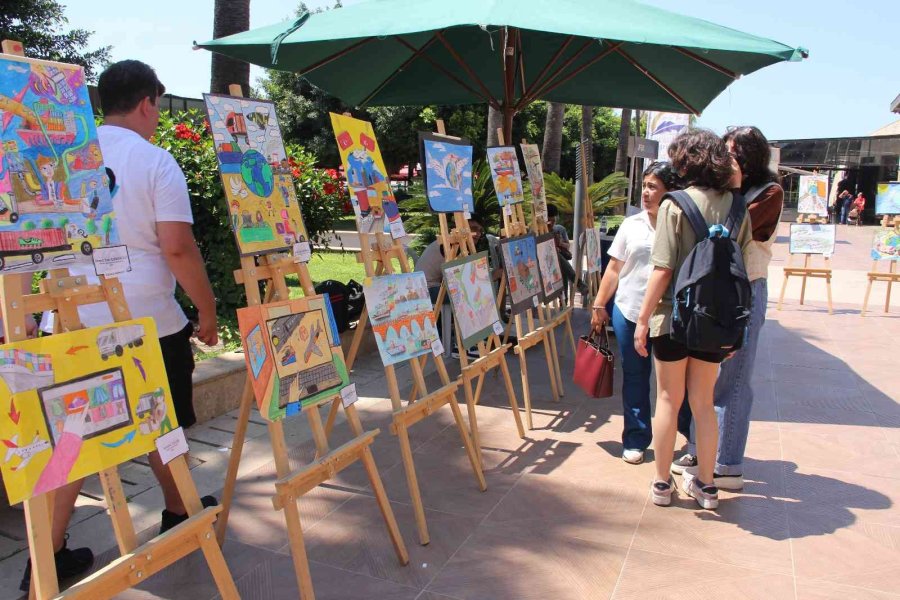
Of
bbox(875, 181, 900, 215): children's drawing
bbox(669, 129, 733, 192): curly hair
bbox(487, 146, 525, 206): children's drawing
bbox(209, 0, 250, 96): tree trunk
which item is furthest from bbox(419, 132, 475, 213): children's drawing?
bbox(875, 181, 900, 215): children's drawing

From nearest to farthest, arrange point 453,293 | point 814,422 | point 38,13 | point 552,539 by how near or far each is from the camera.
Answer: point 552,539 → point 453,293 → point 814,422 → point 38,13

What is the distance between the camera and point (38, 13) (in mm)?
17344

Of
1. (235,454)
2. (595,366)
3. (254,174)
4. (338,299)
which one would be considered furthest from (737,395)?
(338,299)

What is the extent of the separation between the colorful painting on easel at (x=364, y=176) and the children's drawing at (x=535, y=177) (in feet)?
7.07

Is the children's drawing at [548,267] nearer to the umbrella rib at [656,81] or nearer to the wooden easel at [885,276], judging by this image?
the umbrella rib at [656,81]

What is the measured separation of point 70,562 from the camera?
268 cm

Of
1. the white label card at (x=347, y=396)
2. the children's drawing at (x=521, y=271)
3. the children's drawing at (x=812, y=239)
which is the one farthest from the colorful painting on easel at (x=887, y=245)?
the white label card at (x=347, y=396)

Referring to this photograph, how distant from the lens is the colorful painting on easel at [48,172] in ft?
6.23

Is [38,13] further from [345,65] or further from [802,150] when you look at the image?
[802,150]

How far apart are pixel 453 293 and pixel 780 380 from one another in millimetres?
3525

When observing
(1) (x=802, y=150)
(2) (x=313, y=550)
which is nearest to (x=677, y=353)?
(2) (x=313, y=550)

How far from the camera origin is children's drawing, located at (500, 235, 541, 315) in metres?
4.58

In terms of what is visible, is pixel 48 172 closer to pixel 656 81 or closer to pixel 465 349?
pixel 465 349

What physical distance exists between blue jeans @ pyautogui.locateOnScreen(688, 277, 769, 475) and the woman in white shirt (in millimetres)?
449
